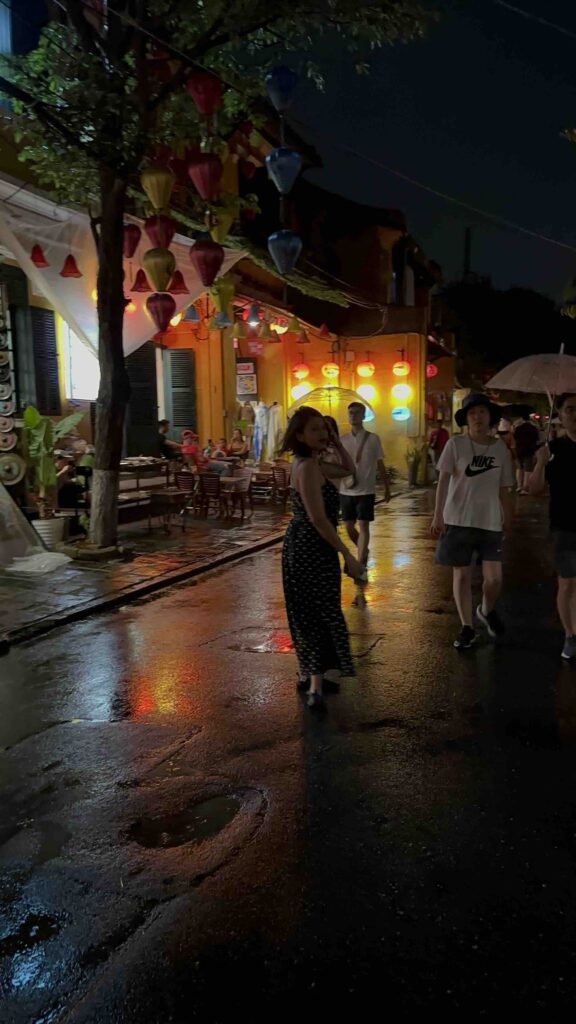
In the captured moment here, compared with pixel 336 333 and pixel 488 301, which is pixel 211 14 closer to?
pixel 336 333

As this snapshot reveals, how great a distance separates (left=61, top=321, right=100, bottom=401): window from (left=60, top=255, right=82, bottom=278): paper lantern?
2.74 metres

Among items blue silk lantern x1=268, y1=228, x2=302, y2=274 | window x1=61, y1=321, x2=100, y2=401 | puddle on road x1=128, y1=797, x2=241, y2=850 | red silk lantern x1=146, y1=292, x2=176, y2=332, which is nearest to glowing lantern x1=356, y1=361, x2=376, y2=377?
window x1=61, y1=321, x2=100, y2=401

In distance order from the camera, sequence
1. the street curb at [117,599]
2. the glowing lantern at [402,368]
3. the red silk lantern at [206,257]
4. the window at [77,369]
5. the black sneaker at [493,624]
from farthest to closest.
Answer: the glowing lantern at [402,368] < the window at [77,369] < the red silk lantern at [206,257] < the street curb at [117,599] < the black sneaker at [493,624]

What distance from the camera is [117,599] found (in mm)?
8250

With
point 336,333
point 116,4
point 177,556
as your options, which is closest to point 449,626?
point 177,556

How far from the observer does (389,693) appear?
5.27 meters

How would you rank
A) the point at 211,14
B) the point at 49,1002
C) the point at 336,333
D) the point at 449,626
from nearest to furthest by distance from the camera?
the point at 49,1002, the point at 449,626, the point at 211,14, the point at 336,333

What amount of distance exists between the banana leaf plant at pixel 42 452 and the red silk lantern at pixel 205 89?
15.7 ft

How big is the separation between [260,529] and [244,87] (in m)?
7.15

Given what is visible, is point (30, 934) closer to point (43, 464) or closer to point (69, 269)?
point (43, 464)

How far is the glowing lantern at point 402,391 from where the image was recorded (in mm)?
23828

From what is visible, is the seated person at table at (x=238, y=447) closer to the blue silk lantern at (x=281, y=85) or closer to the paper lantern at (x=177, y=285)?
the paper lantern at (x=177, y=285)

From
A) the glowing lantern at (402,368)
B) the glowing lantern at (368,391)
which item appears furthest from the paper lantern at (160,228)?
the glowing lantern at (368,391)

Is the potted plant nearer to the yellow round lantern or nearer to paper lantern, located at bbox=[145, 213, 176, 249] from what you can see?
paper lantern, located at bbox=[145, 213, 176, 249]
